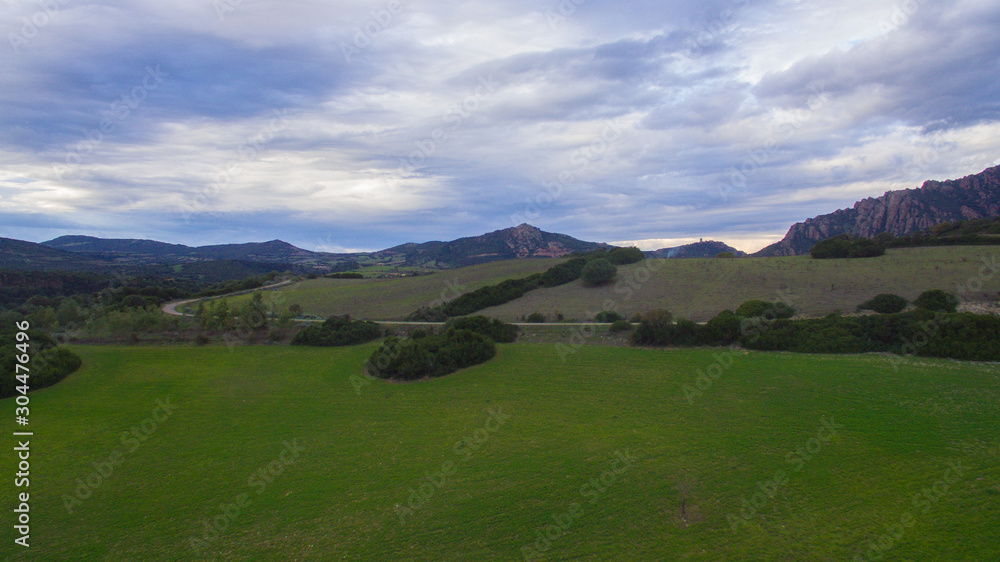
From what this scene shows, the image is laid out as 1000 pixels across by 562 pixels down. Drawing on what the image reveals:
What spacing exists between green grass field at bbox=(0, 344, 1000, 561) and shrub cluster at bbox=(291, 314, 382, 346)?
7.92m

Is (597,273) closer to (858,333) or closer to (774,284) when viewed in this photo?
(774,284)

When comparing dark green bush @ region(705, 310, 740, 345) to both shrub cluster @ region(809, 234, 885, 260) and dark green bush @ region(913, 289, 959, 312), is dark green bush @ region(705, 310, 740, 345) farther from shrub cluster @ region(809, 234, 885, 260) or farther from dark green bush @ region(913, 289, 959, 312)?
shrub cluster @ region(809, 234, 885, 260)

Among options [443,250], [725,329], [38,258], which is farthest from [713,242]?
[38,258]

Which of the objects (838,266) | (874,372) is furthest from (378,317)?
(838,266)

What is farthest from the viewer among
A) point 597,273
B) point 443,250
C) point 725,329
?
point 443,250

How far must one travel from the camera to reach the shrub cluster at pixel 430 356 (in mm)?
19281

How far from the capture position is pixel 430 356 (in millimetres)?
19688

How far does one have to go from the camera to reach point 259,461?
1153 cm

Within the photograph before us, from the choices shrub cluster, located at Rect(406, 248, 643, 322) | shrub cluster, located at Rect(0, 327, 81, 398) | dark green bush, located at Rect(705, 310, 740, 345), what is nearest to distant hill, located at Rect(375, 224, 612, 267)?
shrub cluster, located at Rect(406, 248, 643, 322)

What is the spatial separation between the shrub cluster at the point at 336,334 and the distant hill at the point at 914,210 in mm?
80715

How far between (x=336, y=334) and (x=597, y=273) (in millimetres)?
26316

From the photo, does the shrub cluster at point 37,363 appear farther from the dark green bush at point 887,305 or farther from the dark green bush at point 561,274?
the dark green bush at point 887,305

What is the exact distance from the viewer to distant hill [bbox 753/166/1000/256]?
273ft

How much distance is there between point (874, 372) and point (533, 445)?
12.1m
